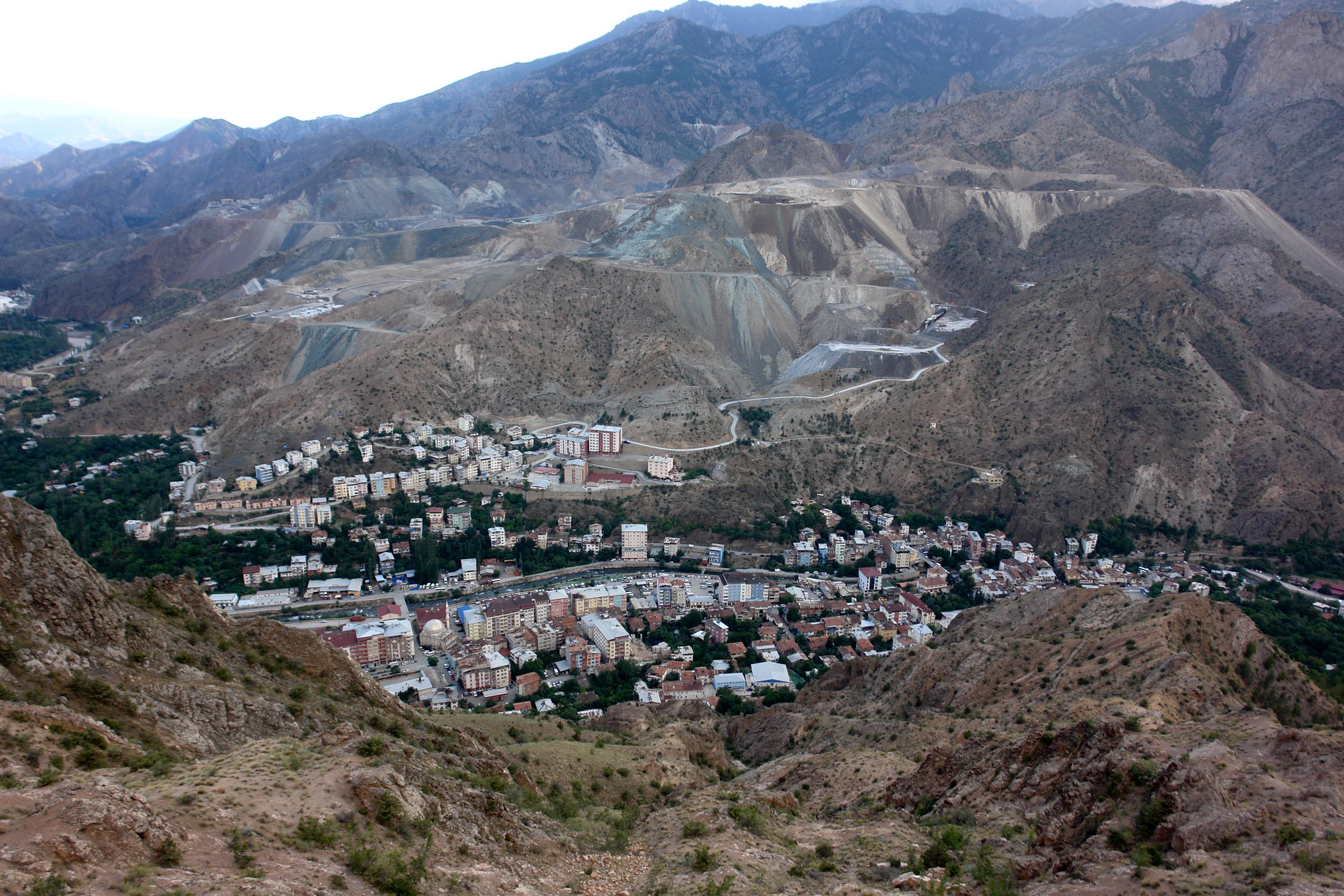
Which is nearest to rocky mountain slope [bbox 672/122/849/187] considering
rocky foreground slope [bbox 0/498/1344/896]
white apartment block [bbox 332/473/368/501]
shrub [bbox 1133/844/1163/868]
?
white apartment block [bbox 332/473/368/501]

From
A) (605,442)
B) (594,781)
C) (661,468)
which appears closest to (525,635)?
(661,468)

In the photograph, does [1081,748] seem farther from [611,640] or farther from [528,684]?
[611,640]

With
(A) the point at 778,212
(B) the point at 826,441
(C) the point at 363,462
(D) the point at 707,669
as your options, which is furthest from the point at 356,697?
(A) the point at 778,212

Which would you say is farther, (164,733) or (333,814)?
(164,733)

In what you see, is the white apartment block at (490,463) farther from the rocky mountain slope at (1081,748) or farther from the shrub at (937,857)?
the shrub at (937,857)

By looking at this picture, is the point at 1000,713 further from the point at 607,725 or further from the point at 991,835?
the point at 607,725

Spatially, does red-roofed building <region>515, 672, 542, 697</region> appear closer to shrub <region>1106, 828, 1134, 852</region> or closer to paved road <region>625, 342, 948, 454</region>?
shrub <region>1106, 828, 1134, 852</region>
